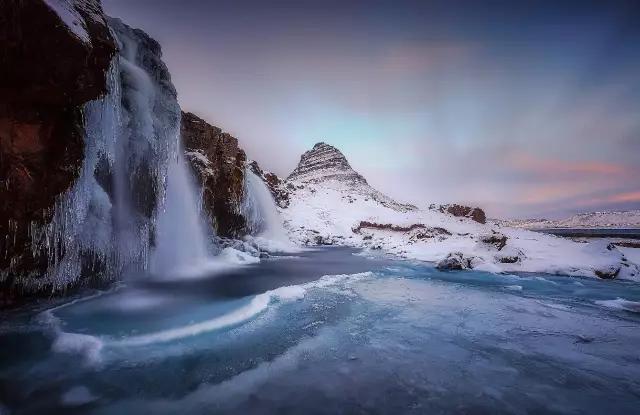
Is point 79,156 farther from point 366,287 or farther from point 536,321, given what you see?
point 536,321

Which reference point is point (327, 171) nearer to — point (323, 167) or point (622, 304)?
point (323, 167)

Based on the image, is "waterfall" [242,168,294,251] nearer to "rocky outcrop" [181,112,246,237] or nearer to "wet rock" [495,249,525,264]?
"rocky outcrop" [181,112,246,237]

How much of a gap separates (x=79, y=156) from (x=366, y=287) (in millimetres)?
9090

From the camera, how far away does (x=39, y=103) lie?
5840 mm

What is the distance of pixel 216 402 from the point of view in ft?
11.7

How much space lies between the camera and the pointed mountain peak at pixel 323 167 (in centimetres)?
8881

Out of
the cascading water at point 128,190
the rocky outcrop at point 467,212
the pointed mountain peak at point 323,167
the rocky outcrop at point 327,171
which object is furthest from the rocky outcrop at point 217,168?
the pointed mountain peak at point 323,167

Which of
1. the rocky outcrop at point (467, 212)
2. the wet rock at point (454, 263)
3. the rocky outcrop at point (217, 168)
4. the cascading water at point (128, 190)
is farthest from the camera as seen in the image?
the rocky outcrop at point (467, 212)

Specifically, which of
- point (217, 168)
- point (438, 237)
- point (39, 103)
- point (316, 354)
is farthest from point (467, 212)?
point (39, 103)

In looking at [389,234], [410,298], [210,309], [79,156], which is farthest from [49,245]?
[389,234]

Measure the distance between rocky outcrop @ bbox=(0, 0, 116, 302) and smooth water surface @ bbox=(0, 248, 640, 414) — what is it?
1999 mm

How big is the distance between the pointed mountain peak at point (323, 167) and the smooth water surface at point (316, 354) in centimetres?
7796

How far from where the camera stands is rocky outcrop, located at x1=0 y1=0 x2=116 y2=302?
482 cm

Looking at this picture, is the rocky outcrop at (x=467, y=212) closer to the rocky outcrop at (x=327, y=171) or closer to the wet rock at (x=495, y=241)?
the wet rock at (x=495, y=241)
